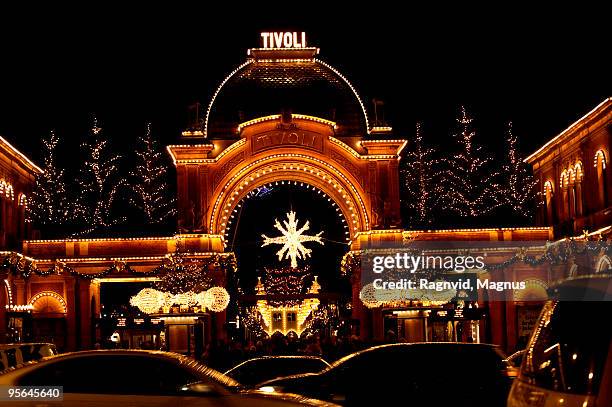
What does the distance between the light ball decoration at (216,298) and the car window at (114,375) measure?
24931mm

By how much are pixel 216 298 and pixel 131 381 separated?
83.1ft

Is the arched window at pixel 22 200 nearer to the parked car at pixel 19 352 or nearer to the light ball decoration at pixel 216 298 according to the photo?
the light ball decoration at pixel 216 298

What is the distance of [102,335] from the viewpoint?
42.1 metres

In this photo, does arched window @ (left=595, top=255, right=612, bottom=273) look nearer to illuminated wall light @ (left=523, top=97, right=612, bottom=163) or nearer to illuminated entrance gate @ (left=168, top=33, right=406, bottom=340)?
illuminated wall light @ (left=523, top=97, right=612, bottom=163)

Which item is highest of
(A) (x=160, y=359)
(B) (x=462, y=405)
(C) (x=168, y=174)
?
(C) (x=168, y=174)

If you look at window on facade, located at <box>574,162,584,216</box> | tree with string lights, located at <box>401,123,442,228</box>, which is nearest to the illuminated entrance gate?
tree with string lights, located at <box>401,123,442,228</box>

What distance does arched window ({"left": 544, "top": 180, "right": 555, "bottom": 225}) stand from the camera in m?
45.6

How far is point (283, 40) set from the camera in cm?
4609

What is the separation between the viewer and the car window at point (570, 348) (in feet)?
24.5

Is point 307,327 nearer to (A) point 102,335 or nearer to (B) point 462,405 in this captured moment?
(A) point 102,335

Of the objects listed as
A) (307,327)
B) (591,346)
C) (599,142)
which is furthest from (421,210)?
(591,346)

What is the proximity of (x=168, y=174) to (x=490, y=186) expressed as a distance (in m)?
19.6

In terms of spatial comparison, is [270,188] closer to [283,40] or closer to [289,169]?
[289,169]

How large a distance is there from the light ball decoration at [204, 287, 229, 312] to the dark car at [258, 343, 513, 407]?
2135 centimetres
